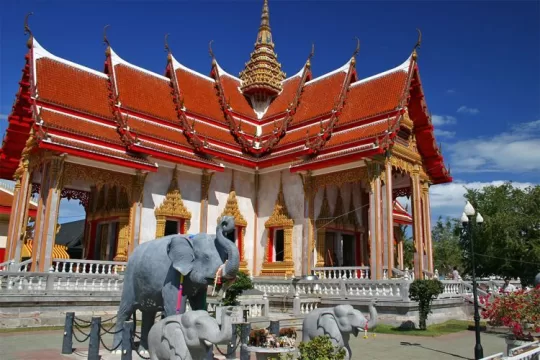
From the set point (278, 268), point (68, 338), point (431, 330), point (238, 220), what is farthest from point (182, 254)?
point (238, 220)

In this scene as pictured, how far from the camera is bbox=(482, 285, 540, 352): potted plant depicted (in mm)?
8312

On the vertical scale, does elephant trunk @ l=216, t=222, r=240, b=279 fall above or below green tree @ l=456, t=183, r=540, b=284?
below

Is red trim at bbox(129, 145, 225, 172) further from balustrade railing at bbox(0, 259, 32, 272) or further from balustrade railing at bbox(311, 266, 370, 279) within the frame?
balustrade railing at bbox(311, 266, 370, 279)

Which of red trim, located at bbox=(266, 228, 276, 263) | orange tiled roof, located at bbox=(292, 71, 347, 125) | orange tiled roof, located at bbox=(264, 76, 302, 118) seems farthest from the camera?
orange tiled roof, located at bbox=(264, 76, 302, 118)

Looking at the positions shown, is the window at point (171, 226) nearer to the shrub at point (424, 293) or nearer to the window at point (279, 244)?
the window at point (279, 244)

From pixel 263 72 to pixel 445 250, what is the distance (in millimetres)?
38382

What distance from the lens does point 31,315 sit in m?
11.6

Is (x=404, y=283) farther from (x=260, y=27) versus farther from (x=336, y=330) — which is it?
(x=260, y=27)

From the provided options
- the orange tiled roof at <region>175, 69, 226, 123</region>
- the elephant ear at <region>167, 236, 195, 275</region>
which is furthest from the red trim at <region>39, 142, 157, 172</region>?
the elephant ear at <region>167, 236, 195, 275</region>

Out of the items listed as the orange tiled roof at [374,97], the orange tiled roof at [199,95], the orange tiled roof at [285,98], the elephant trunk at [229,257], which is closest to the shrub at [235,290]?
the elephant trunk at [229,257]

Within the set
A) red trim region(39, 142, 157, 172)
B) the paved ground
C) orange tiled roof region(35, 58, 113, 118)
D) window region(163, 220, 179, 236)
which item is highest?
orange tiled roof region(35, 58, 113, 118)

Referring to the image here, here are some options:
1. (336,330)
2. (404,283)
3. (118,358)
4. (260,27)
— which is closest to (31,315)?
(118,358)

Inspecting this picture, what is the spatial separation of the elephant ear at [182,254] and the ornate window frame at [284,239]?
1131 centimetres

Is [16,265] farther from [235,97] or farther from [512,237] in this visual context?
[512,237]
